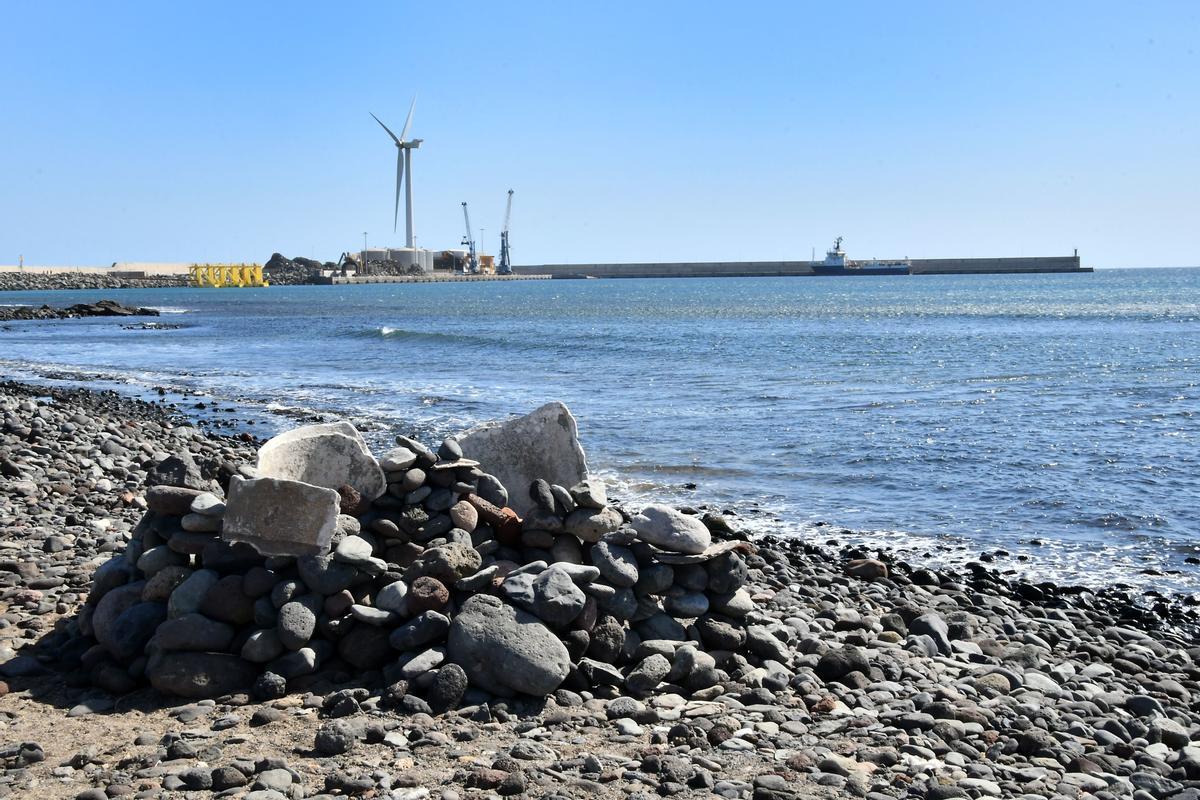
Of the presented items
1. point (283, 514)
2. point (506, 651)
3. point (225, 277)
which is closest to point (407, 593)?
point (506, 651)

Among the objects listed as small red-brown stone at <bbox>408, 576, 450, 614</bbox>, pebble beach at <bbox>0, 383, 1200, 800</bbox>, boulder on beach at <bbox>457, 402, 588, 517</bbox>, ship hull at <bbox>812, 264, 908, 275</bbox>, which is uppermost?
ship hull at <bbox>812, 264, 908, 275</bbox>

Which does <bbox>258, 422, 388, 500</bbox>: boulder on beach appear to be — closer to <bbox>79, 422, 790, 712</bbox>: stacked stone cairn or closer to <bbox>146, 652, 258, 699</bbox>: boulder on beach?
<bbox>79, 422, 790, 712</bbox>: stacked stone cairn

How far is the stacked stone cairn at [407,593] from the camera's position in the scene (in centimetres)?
639

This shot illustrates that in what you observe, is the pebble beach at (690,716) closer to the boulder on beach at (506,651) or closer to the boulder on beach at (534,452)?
the boulder on beach at (506,651)

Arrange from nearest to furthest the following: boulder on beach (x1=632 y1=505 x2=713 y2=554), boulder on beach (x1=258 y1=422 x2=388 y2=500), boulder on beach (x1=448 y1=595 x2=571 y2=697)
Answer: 1. boulder on beach (x1=448 y1=595 x2=571 y2=697)
2. boulder on beach (x1=632 y1=505 x2=713 y2=554)
3. boulder on beach (x1=258 y1=422 x2=388 y2=500)

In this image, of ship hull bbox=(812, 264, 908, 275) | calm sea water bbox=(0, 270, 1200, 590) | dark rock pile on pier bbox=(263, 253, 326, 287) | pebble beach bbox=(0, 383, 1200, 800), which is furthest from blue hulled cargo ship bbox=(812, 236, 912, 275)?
pebble beach bbox=(0, 383, 1200, 800)

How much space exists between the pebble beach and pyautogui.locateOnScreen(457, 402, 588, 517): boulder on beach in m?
1.30

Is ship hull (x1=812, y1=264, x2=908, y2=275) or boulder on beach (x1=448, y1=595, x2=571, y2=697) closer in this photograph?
boulder on beach (x1=448, y1=595, x2=571, y2=697)

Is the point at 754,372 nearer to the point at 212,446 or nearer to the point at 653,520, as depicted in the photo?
the point at 212,446

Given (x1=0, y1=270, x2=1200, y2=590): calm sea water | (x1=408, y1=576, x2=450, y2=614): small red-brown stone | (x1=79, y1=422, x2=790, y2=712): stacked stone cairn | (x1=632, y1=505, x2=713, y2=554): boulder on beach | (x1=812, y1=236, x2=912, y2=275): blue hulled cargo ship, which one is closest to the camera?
(x1=79, y1=422, x2=790, y2=712): stacked stone cairn

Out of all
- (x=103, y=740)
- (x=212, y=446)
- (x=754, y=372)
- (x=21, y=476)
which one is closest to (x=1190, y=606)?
(x=103, y=740)

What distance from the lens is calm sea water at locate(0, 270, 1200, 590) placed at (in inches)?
520

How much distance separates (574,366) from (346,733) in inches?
1160

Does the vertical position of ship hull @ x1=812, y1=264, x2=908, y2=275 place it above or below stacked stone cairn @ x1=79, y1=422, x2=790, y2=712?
above
